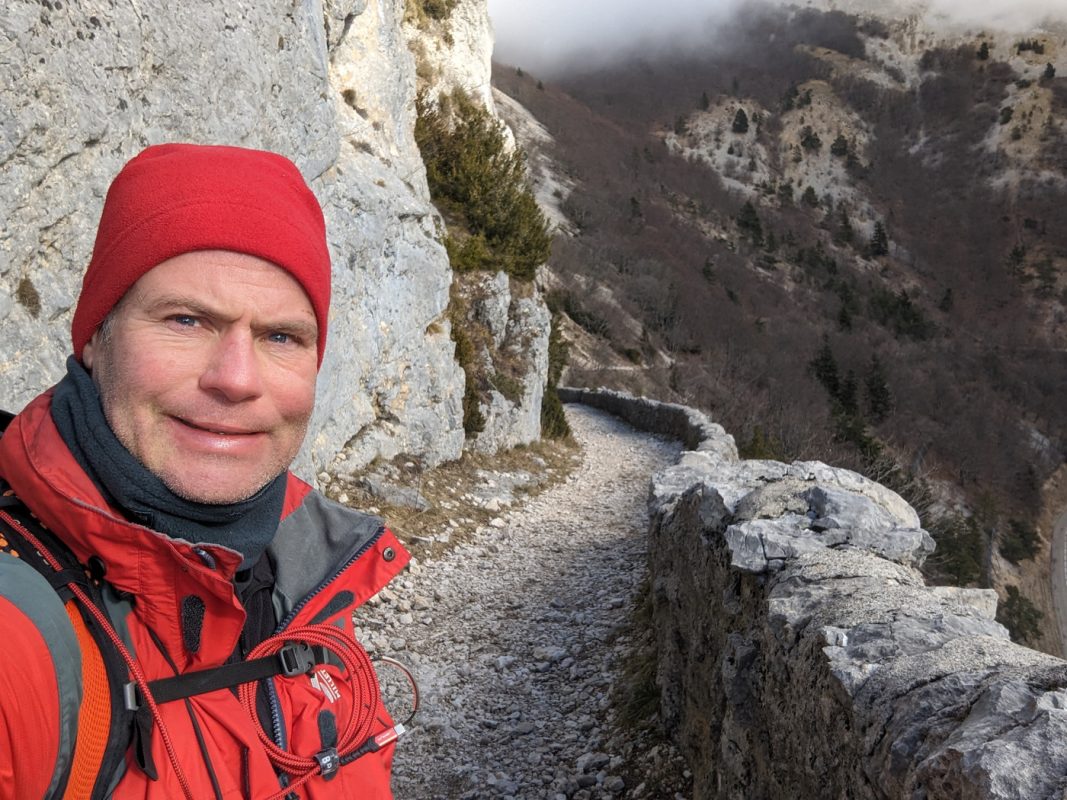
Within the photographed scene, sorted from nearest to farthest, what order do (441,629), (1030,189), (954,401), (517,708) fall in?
(517,708) < (441,629) < (954,401) < (1030,189)

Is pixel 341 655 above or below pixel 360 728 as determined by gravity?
above

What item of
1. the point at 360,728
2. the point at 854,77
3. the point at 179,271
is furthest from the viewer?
the point at 854,77

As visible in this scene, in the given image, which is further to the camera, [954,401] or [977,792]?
[954,401]

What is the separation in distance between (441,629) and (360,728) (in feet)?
16.0

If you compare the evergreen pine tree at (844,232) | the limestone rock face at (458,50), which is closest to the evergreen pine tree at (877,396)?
the limestone rock face at (458,50)

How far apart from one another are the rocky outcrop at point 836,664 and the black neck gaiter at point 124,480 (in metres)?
1.55

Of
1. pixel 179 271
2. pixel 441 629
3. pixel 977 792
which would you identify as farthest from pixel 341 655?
pixel 441 629

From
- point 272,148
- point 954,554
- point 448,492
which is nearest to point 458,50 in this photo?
point 272,148

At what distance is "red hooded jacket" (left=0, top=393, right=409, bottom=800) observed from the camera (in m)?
1.00

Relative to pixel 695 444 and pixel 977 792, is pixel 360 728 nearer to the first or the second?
pixel 977 792

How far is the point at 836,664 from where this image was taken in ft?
6.87

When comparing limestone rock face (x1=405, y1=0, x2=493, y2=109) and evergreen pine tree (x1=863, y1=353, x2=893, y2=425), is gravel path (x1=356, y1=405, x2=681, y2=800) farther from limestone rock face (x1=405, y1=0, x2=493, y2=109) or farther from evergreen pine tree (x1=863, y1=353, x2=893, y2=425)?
evergreen pine tree (x1=863, y1=353, x2=893, y2=425)

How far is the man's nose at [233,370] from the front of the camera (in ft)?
4.54

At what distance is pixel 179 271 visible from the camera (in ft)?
4.65
